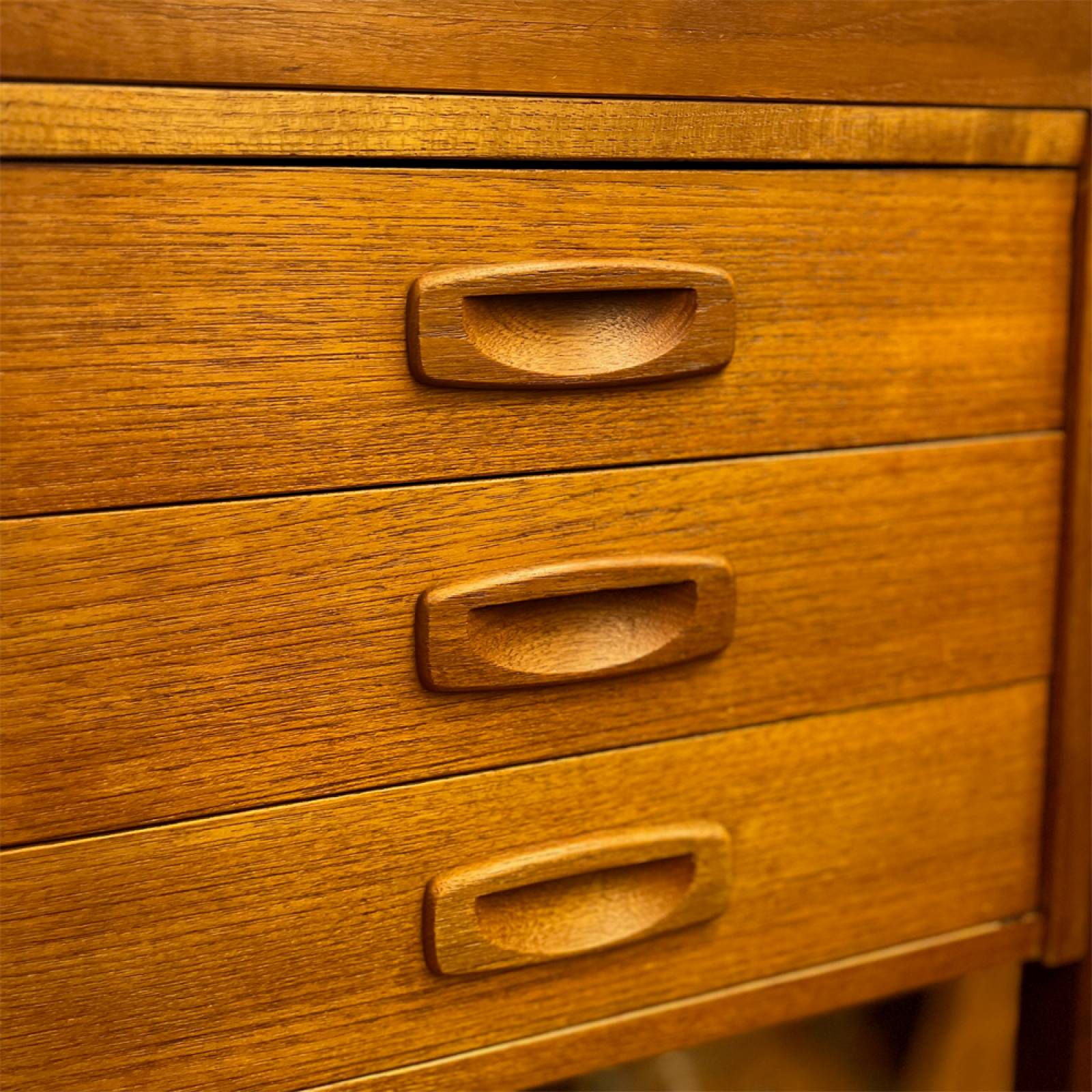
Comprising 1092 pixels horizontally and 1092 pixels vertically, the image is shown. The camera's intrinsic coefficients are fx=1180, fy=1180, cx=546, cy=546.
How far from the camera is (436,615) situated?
460 millimetres

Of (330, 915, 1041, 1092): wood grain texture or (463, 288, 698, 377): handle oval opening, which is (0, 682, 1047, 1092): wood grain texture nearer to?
(330, 915, 1041, 1092): wood grain texture

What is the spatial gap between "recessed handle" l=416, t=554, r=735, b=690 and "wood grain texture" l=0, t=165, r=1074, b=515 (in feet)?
0.15

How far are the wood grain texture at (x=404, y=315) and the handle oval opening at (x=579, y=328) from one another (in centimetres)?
1

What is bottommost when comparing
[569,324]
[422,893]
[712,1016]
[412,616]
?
[712,1016]

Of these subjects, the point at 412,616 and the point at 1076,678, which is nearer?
the point at 412,616

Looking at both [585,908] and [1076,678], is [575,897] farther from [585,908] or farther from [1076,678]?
[1076,678]

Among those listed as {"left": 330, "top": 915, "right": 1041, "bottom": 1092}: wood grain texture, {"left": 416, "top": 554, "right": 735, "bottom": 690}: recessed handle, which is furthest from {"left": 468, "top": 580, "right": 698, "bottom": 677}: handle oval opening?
{"left": 330, "top": 915, "right": 1041, "bottom": 1092}: wood grain texture

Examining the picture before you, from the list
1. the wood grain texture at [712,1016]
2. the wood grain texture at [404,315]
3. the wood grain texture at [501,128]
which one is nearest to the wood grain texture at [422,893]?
the wood grain texture at [712,1016]

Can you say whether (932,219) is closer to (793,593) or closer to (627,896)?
(793,593)

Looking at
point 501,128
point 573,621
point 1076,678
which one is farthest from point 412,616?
point 1076,678

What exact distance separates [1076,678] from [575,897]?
0.29m

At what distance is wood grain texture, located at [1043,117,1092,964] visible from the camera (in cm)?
58

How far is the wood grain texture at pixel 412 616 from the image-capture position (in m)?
0.42

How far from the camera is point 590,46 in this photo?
17.9 inches
